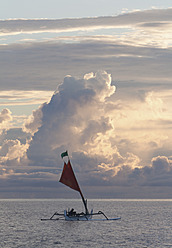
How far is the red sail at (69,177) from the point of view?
149625mm

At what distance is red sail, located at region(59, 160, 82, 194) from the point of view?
491 ft

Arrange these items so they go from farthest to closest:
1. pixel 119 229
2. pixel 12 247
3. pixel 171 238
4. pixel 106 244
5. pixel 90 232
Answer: pixel 119 229 → pixel 90 232 → pixel 171 238 → pixel 106 244 → pixel 12 247

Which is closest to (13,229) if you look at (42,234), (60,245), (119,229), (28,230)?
(28,230)

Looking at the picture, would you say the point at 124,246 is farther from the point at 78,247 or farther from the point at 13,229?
the point at 13,229

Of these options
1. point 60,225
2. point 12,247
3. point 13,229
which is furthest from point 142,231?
point 12,247

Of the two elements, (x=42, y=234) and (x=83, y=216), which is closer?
(x=42, y=234)

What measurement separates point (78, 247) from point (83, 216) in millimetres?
41894

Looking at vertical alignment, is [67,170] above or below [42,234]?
above

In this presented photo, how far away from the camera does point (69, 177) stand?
492 ft

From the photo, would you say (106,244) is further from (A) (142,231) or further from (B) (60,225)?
(B) (60,225)

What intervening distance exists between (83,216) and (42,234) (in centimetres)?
2080

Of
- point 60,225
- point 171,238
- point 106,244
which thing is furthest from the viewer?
point 60,225

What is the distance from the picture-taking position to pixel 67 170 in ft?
491

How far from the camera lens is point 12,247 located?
106375 millimetres
